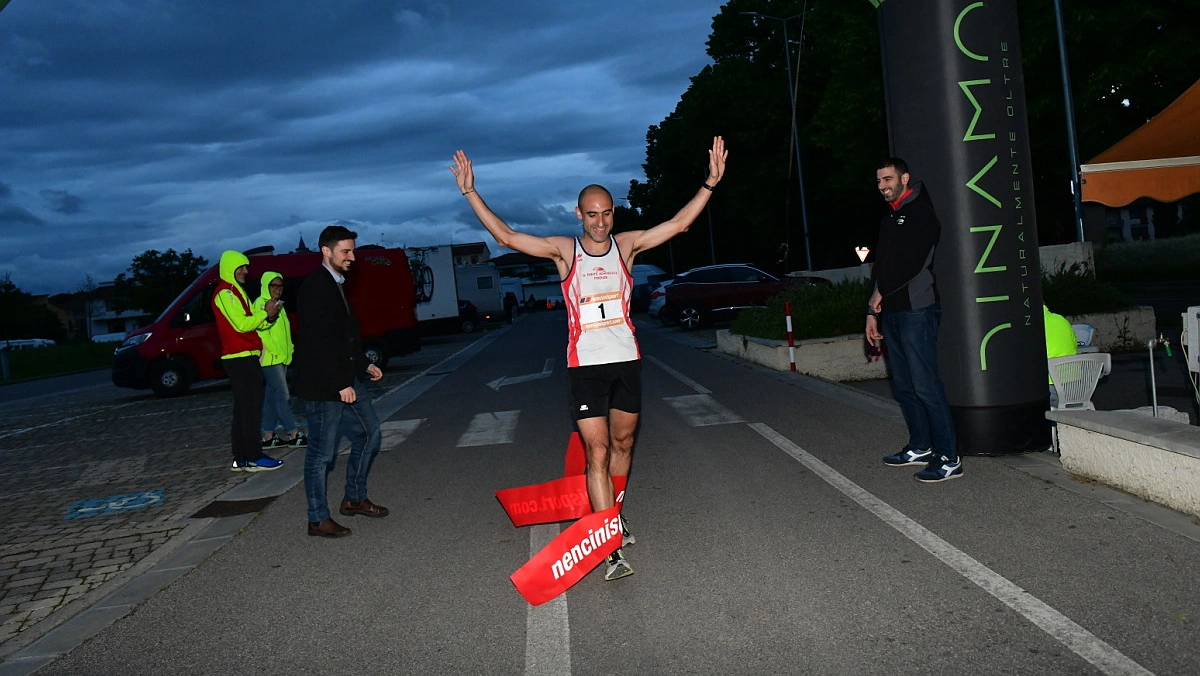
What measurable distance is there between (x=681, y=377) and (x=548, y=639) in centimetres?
1191

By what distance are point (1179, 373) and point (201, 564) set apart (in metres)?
10.8

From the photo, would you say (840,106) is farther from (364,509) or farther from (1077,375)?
(364,509)

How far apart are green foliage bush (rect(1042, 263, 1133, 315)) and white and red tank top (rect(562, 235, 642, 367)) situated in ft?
37.9

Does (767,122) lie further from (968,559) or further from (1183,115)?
(968,559)

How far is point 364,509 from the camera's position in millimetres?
7098

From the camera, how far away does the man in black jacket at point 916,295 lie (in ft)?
22.9

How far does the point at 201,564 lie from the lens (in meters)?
6.26

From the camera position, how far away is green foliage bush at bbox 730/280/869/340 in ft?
53.1

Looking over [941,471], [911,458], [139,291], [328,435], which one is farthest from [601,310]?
[139,291]

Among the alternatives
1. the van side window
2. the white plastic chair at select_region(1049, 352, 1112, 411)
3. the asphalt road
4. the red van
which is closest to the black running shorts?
the asphalt road

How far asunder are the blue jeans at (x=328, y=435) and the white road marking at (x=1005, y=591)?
10.6ft

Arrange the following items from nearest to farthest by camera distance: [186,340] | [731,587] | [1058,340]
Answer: [731,587], [1058,340], [186,340]

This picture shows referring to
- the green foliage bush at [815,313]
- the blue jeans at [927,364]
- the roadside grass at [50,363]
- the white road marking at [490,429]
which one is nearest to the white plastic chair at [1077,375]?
the blue jeans at [927,364]

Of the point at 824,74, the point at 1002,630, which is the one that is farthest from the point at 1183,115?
the point at 824,74
